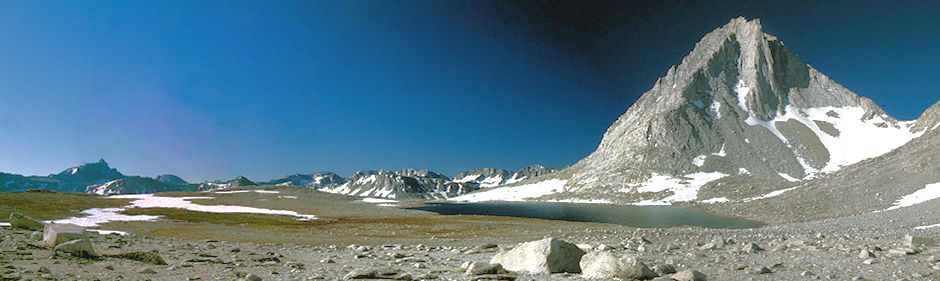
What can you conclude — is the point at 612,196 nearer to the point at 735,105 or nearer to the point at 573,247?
the point at 735,105

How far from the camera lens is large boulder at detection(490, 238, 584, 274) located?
14422 mm

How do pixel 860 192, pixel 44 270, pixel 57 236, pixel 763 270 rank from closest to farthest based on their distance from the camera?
pixel 44 270 < pixel 763 270 < pixel 57 236 < pixel 860 192

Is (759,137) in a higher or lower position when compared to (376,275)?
higher

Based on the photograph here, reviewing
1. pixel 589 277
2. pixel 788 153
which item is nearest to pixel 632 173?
pixel 788 153

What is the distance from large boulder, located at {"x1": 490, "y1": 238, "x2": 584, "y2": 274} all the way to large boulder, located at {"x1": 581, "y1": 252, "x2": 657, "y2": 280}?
0.57 meters

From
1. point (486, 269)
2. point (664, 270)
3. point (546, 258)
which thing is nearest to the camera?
point (664, 270)

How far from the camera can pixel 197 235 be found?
1578 inches

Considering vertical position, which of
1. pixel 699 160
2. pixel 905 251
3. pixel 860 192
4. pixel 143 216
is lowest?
pixel 143 216

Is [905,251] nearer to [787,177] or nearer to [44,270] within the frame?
[44,270]

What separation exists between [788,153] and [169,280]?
196 m

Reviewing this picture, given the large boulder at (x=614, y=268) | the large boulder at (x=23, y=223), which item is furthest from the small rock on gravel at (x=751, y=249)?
the large boulder at (x=23, y=223)

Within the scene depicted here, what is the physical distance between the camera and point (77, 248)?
15.6 meters

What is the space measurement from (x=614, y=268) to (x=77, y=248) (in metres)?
20.6

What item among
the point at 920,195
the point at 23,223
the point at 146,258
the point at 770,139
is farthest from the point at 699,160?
the point at 23,223
